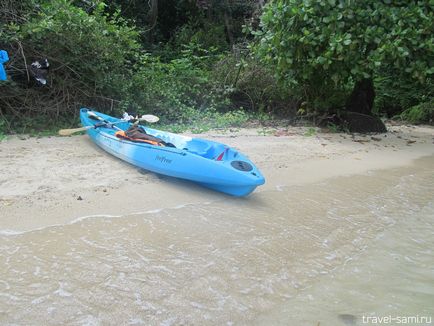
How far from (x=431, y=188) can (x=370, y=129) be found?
4429mm

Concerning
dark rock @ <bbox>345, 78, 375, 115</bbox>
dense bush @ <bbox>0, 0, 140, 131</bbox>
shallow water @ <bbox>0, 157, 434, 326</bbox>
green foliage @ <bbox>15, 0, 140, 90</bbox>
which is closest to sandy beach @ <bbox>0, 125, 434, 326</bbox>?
shallow water @ <bbox>0, 157, 434, 326</bbox>

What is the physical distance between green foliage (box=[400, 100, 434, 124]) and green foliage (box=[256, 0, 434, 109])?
5.67 meters

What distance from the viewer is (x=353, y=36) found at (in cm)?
817

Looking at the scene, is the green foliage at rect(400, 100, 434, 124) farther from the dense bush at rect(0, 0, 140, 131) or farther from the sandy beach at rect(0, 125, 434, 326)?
the dense bush at rect(0, 0, 140, 131)

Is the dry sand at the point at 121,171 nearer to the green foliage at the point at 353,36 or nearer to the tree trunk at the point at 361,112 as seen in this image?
the tree trunk at the point at 361,112

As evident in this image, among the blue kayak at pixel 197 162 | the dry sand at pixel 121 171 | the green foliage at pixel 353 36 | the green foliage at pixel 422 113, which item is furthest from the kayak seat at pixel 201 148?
the green foliage at pixel 422 113

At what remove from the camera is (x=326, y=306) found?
3045 millimetres

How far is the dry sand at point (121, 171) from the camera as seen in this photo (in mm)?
4438

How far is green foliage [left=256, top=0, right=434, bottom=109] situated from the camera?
7969 millimetres

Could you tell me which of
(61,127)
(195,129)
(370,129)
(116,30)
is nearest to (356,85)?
(370,129)

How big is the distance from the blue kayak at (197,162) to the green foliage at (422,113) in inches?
404

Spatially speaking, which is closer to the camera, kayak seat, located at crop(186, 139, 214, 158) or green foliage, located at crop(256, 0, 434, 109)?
kayak seat, located at crop(186, 139, 214, 158)

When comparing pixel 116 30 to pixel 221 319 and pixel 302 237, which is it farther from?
pixel 221 319

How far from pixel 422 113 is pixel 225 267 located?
1228 cm
